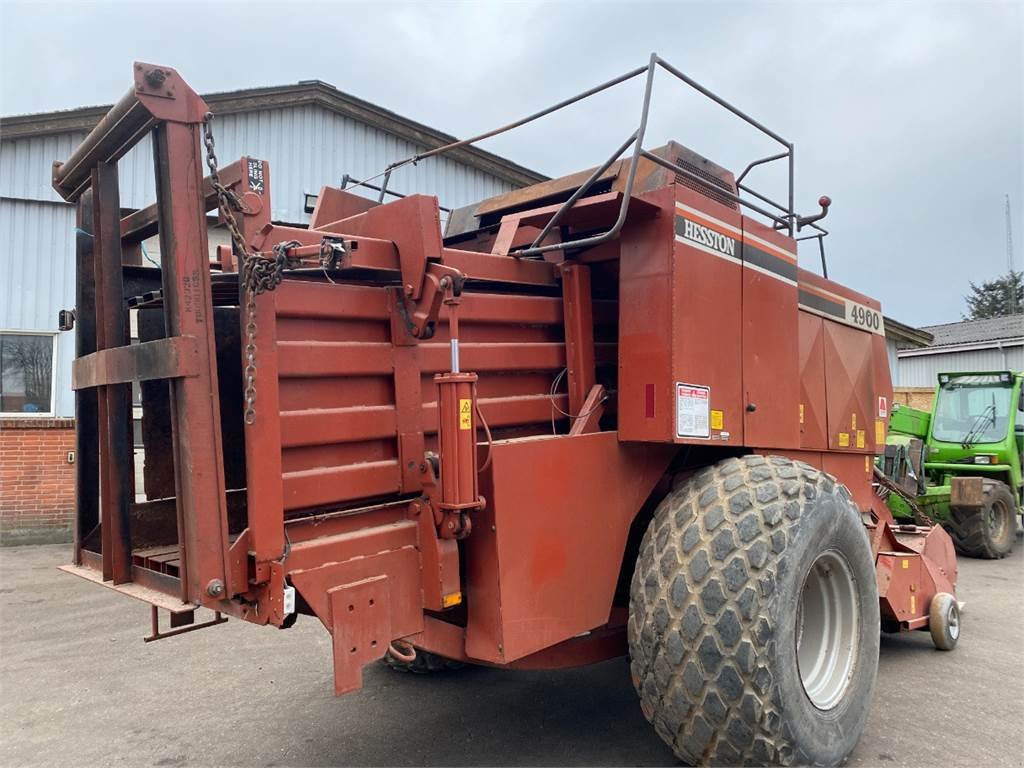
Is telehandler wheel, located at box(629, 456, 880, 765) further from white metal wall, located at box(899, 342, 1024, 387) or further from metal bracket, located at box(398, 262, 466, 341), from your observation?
white metal wall, located at box(899, 342, 1024, 387)

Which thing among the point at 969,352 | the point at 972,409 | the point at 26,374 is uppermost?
the point at 969,352

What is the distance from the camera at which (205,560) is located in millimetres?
2670

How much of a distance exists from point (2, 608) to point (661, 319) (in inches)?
281

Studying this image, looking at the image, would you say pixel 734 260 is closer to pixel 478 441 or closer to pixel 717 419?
pixel 717 419

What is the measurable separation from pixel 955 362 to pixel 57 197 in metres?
28.0

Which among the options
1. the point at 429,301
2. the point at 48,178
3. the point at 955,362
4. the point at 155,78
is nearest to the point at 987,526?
the point at 429,301

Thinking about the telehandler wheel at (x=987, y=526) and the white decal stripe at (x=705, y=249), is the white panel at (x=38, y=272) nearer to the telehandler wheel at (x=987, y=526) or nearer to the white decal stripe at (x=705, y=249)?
the white decal stripe at (x=705, y=249)

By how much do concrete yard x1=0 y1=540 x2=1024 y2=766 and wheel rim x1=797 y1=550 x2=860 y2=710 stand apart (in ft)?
1.37

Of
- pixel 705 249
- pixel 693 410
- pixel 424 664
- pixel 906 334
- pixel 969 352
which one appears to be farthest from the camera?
pixel 969 352

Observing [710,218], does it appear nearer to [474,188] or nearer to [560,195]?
[560,195]

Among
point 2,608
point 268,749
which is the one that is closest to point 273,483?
point 268,749

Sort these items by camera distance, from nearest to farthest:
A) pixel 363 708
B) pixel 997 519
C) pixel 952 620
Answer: pixel 363 708, pixel 952 620, pixel 997 519

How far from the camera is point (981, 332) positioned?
28969mm

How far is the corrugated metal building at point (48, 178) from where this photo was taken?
34.9ft
